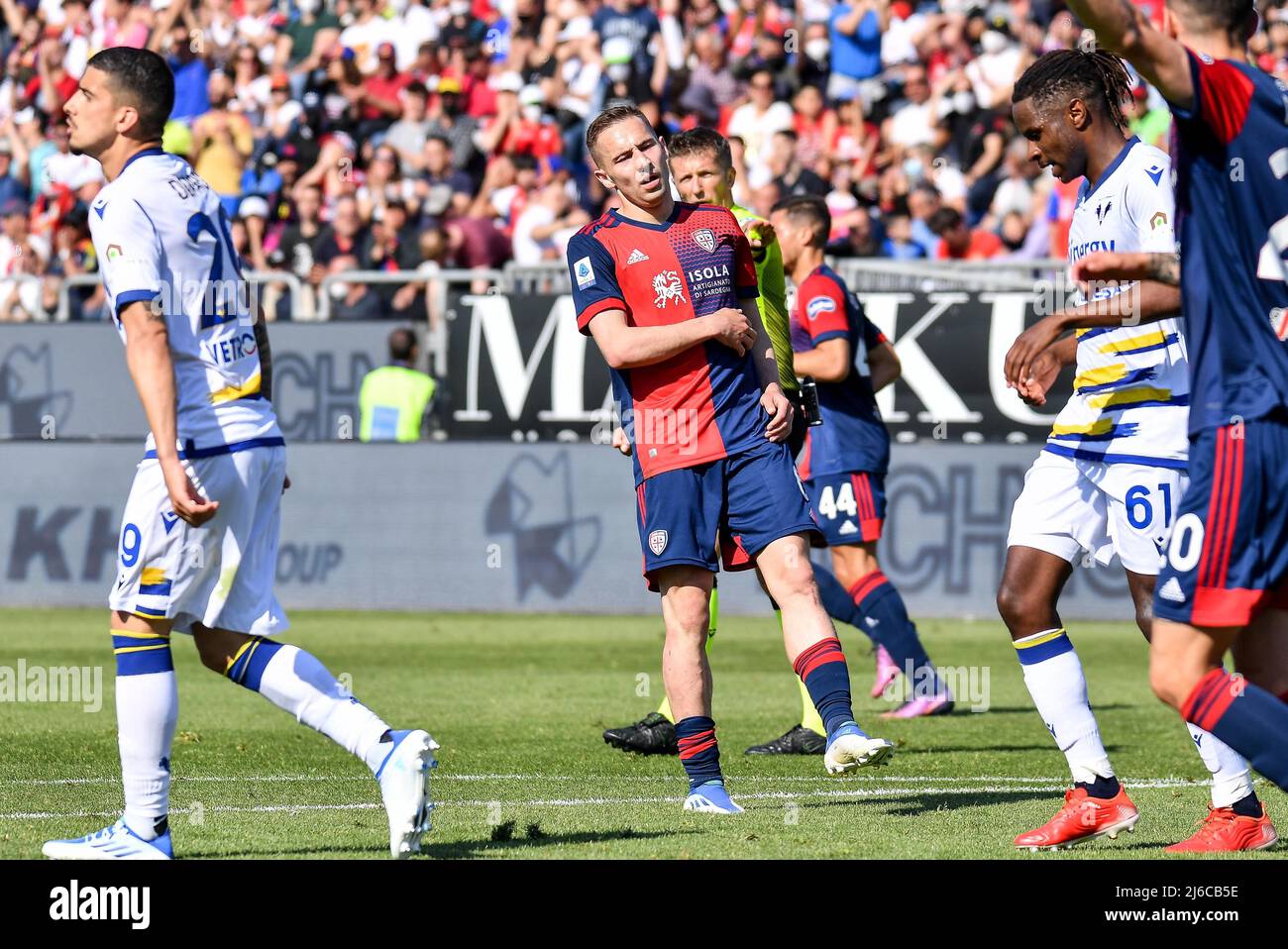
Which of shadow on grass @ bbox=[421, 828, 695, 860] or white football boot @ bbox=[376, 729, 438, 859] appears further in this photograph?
shadow on grass @ bbox=[421, 828, 695, 860]

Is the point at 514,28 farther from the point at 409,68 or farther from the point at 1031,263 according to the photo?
the point at 1031,263

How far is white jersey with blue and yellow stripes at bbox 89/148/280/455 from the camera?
19.0 feet

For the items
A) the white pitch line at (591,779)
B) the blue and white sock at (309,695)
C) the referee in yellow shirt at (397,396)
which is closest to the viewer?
the blue and white sock at (309,695)

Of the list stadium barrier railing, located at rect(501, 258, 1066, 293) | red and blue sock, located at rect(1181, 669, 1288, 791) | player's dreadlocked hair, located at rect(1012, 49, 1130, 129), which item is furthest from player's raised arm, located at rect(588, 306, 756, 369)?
stadium barrier railing, located at rect(501, 258, 1066, 293)

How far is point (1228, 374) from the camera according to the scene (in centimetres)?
491

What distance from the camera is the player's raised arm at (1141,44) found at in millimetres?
4469

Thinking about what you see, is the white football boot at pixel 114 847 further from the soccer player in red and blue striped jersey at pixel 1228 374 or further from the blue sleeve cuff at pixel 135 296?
the soccer player in red and blue striped jersey at pixel 1228 374

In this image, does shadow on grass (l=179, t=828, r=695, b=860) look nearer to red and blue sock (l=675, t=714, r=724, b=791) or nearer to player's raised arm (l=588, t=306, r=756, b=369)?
red and blue sock (l=675, t=714, r=724, b=791)

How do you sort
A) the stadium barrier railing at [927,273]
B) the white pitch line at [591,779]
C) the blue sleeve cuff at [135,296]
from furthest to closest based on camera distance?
the stadium barrier railing at [927,273], the white pitch line at [591,779], the blue sleeve cuff at [135,296]

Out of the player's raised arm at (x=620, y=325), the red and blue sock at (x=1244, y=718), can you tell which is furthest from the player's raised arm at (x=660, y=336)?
the red and blue sock at (x=1244, y=718)

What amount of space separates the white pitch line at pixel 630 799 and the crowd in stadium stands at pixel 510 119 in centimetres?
967

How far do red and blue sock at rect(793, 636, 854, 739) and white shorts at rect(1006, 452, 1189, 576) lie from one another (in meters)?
0.74

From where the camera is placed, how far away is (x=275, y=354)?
17516mm

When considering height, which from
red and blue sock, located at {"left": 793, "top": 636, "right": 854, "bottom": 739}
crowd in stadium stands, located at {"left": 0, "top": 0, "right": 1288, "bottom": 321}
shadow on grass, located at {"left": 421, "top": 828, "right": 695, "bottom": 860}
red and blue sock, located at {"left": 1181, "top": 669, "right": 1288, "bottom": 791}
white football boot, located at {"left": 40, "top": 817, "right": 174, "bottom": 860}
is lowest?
shadow on grass, located at {"left": 421, "top": 828, "right": 695, "bottom": 860}
